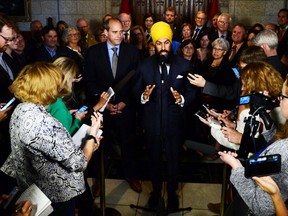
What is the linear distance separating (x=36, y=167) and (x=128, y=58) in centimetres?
219

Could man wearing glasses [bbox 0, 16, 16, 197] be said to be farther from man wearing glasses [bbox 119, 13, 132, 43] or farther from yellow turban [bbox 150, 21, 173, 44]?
man wearing glasses [bbox 119, 13, 132, 43]

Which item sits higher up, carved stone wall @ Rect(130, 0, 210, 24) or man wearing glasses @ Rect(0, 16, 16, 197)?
carved stone wall @ Rect(130, 0, 210, 24)

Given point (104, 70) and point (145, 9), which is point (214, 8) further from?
point (104, 70)

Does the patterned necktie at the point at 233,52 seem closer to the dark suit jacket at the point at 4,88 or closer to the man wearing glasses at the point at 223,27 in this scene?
the man wearing glasses at the point at 223,27

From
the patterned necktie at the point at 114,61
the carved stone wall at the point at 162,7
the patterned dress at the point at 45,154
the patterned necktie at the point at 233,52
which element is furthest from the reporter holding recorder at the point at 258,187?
the carved stone wall at the point at 162,7

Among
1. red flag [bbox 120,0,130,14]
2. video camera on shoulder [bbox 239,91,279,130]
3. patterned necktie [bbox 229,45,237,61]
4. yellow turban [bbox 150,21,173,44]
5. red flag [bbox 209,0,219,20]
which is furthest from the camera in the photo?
red flag [bbox 120,0,130,14]

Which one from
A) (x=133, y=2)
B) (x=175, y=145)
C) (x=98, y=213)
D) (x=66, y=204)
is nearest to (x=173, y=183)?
(x=175, y=145)

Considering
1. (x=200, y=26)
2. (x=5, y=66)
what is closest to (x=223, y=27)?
(x=200, y=26)

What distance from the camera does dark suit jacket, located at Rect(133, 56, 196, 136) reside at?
3.34m

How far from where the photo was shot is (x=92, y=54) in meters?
4.05

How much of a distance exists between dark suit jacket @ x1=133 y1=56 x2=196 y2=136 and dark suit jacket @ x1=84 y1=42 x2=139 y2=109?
63 centimetres

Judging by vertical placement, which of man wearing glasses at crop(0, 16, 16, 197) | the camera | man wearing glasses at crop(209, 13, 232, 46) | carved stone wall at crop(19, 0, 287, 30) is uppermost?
carved stone wall at crop(19, 0, 287, 30)

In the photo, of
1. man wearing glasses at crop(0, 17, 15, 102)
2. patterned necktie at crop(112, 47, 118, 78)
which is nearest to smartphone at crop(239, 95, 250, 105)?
patterned necktie at crop(112, 47, 118, 78)

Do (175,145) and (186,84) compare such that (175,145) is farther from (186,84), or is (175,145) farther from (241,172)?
(241,172)
